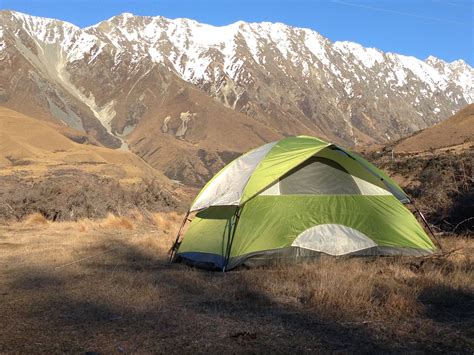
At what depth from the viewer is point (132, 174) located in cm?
7188

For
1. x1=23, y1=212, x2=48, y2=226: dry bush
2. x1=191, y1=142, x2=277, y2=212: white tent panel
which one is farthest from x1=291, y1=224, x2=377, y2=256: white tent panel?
x1=23, y1=212, x2=48, y2=226: dry bush

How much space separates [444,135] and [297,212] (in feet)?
170

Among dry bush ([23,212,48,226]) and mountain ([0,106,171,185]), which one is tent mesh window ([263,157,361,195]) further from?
mountain ([0,106,171,185])

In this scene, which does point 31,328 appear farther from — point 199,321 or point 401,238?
point 401,238

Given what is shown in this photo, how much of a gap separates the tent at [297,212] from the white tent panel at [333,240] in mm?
16

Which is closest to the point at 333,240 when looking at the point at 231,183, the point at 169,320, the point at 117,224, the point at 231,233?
the point at 231,233

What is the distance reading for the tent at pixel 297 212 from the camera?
348 inches

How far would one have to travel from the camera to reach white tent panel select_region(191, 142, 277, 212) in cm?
923

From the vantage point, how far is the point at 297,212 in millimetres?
9133

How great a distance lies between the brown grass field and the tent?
19.2 inches

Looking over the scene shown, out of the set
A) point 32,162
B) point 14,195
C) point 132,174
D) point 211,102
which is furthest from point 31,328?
point 211,102

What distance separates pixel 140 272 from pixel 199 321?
10.2ft

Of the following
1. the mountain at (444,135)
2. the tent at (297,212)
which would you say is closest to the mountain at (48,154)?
the mountain at (444,135)

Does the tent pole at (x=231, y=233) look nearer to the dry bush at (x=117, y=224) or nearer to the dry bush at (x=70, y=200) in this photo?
the dry bush at (x=117, y=224)
